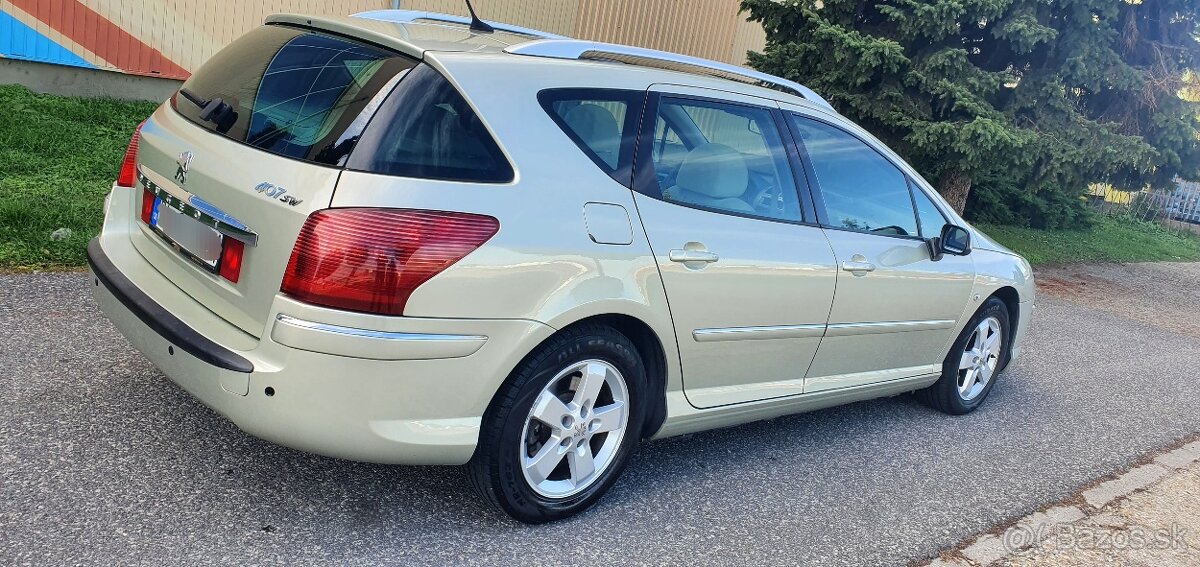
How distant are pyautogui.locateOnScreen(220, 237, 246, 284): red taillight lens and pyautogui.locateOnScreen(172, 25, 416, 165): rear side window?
31 cm

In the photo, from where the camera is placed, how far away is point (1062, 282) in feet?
36.9

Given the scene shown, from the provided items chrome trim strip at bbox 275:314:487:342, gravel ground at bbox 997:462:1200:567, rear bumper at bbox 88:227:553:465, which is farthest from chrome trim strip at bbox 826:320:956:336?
chrome trim strip at bbox 275:314:487:342

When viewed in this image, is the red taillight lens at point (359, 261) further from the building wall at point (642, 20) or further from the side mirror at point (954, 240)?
the building wall at point (642, 20)

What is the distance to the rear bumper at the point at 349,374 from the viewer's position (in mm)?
2775

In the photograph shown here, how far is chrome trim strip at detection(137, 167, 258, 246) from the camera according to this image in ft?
9.57

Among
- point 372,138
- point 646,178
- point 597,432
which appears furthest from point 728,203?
point 372,138

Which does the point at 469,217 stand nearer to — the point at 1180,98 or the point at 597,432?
the point at 597,432

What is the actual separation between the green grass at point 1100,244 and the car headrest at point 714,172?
958cm

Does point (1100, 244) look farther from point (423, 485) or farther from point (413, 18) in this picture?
point (423, 485)

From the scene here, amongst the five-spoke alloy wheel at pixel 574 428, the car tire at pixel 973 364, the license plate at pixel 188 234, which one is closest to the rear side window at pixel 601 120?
the five-spoke alloy wheel at pixel 574 428

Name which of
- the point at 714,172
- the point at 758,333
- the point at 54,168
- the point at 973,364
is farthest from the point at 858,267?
the point at 54,168

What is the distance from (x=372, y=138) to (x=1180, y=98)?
1126cm

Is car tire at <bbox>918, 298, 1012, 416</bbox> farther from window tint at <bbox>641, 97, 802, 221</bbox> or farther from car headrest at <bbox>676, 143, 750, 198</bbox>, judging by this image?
car headrest at <bbox>676, 143, 750, 198</bbox>

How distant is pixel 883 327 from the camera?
4.55 meters
